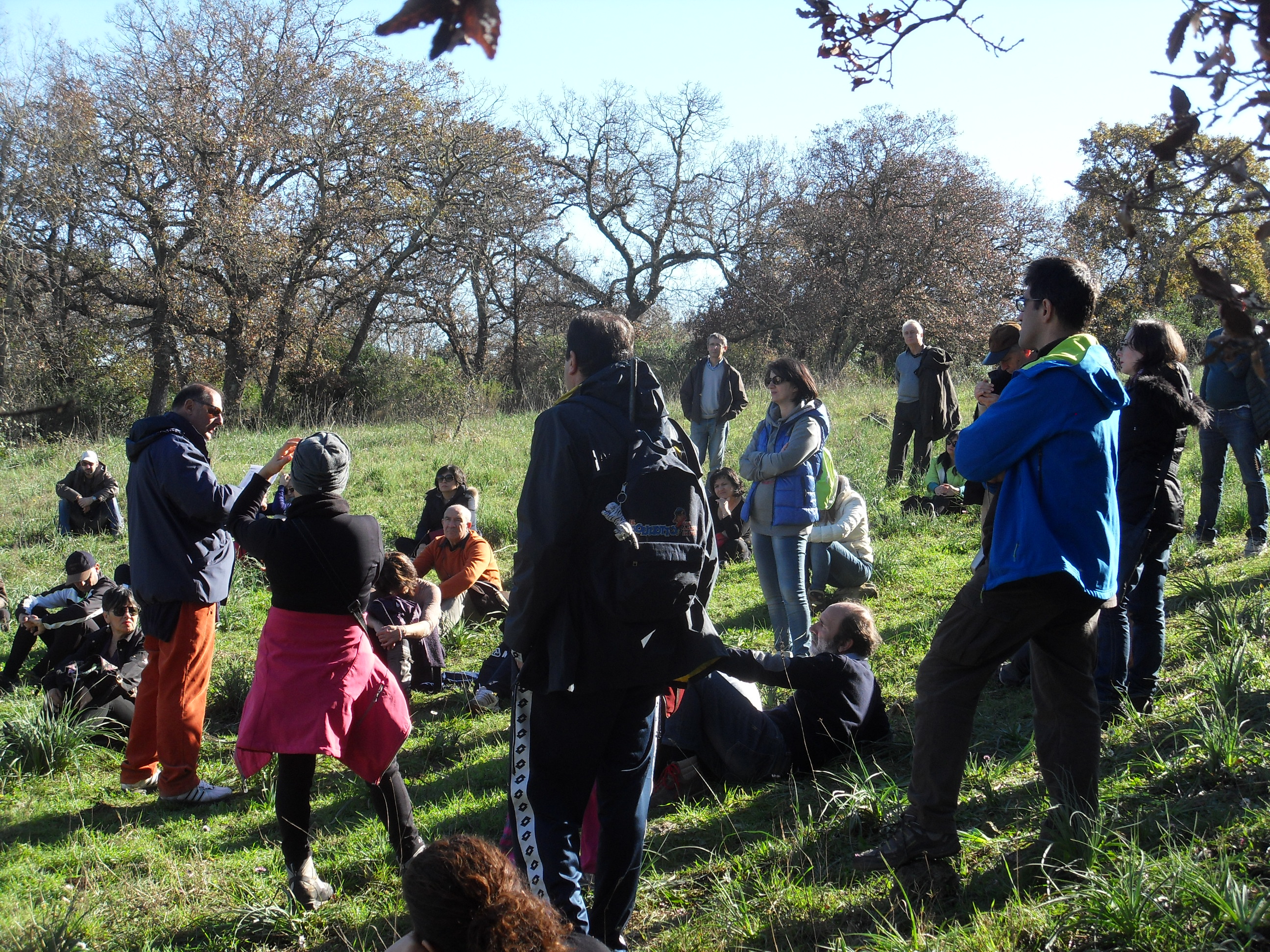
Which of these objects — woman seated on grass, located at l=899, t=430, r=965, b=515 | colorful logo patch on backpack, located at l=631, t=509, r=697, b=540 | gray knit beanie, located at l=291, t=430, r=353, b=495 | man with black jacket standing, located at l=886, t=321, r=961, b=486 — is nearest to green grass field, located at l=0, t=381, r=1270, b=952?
colorful logo patch on backpack, located at l=631, t=509, r=697, b=540

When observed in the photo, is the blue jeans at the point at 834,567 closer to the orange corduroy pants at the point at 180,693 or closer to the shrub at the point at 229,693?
the shrub at the point at 229,693

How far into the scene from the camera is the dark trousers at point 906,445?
984cm

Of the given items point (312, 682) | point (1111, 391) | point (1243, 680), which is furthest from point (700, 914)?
point (1243, 680)

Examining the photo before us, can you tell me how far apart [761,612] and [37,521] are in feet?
28.2

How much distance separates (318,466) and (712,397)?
7.38 m

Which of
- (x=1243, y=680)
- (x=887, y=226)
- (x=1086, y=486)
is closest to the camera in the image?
(x=1086, y=486)

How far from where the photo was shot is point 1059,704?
2.88 metres

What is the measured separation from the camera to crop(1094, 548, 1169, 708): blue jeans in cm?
399

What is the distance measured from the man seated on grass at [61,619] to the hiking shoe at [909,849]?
5170 mm

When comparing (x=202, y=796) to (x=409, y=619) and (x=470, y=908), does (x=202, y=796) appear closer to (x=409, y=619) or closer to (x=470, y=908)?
(x=409, y=619)

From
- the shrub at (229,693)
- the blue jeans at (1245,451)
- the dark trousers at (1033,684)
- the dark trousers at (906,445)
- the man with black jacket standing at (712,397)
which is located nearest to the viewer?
the dark trousers at (1033,684)

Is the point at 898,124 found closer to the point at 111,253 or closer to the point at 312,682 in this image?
the point at 111,253

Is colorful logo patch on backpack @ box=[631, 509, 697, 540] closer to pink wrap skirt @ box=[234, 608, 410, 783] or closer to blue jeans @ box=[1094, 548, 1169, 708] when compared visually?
pink wrap skirt @ box=[234, 608, 410, 783]

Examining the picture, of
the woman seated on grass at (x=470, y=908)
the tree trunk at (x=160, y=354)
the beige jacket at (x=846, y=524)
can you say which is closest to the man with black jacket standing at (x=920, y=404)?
the beige jacket at (x=846, y=524)
